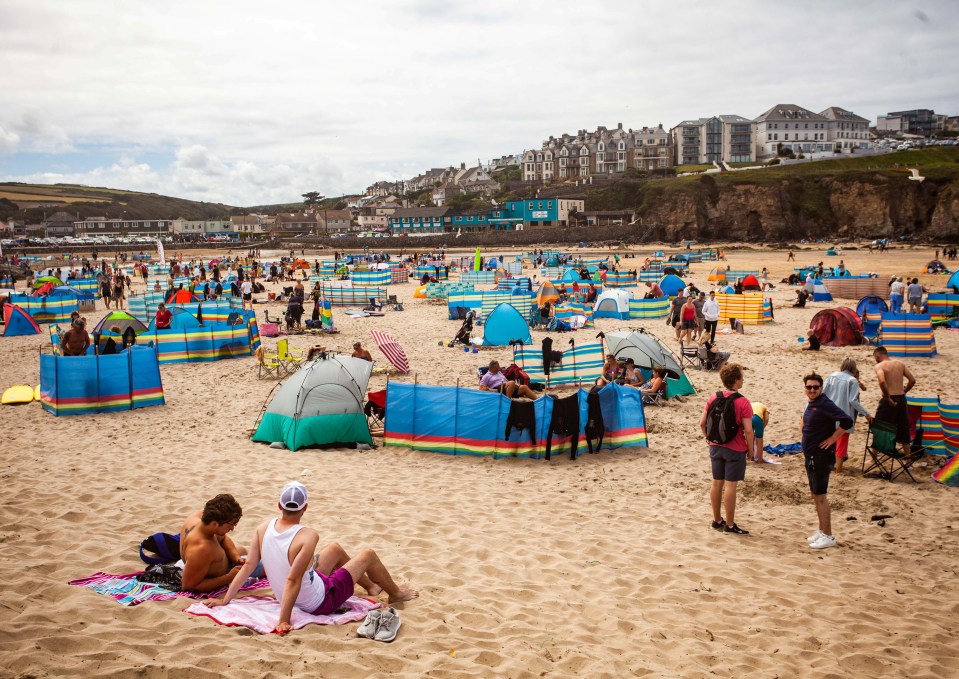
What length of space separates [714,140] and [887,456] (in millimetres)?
136186

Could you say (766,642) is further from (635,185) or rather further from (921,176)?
(635,185)

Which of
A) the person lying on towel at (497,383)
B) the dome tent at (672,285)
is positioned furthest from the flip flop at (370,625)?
the dome tent at (672,285)

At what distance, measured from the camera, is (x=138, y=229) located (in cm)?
17488

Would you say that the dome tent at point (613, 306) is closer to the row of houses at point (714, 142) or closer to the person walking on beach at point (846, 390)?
the person walking on beach at point (846, 390)

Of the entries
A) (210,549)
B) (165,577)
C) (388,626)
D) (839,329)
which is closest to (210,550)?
(210,549)

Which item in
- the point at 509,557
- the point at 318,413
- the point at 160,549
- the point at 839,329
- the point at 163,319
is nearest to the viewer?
the point at 160,549

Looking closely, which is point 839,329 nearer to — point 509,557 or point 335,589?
point 509,557

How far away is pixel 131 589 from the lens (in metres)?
5.04

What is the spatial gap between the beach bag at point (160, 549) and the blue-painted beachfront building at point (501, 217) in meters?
99.4

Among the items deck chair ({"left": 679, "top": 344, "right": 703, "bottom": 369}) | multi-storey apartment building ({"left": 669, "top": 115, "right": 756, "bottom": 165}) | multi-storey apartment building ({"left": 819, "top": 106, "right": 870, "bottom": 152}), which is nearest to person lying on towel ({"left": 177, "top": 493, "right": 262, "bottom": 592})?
deck chair ({"left": 679, "top": 344, "right": 703, "bottom": 369})

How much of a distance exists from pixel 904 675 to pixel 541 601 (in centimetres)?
258

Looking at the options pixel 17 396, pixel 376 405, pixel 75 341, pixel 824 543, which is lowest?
pixel 824 543

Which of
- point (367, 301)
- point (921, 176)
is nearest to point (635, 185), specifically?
point (921, 176)

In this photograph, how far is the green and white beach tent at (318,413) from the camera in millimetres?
10289
